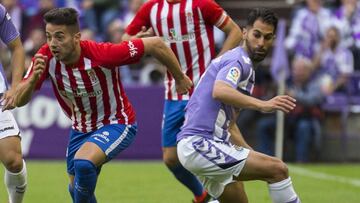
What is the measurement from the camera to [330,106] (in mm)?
17125

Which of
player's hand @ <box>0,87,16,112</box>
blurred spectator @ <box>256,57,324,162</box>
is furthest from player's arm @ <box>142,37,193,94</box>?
blurred spectator @ <box>256,57,324,162</box>

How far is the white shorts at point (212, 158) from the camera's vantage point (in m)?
7.71

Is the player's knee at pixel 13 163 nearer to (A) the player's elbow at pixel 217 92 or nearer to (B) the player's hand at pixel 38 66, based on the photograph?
(B) the player's hand at pixel 38 66

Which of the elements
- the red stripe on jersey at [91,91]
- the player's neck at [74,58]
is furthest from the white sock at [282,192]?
the player's neck at [74,58]

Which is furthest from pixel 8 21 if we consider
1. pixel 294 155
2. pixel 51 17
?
pixel 294 155

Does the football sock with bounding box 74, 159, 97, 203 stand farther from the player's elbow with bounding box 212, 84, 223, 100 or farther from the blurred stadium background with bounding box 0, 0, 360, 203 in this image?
the blurred stadium background with bounding box 0, 0, 360, 203

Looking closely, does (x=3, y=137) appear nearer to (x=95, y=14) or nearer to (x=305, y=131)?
(x=305, y=131)

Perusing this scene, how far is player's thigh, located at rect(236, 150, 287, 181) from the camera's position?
7625mm

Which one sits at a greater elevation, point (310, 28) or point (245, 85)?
point (245, 85)

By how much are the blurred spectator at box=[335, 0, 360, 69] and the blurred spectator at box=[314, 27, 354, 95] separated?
147 millimetres

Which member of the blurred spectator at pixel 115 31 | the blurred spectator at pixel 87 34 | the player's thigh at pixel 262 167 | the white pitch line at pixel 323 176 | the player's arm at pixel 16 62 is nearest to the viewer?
the player's thigh at pixel 262 167

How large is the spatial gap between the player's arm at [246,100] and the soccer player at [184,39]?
2.65 metres

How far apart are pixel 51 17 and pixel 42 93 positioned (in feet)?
28.1

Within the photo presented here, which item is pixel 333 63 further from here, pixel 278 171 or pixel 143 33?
pixel 278 171
